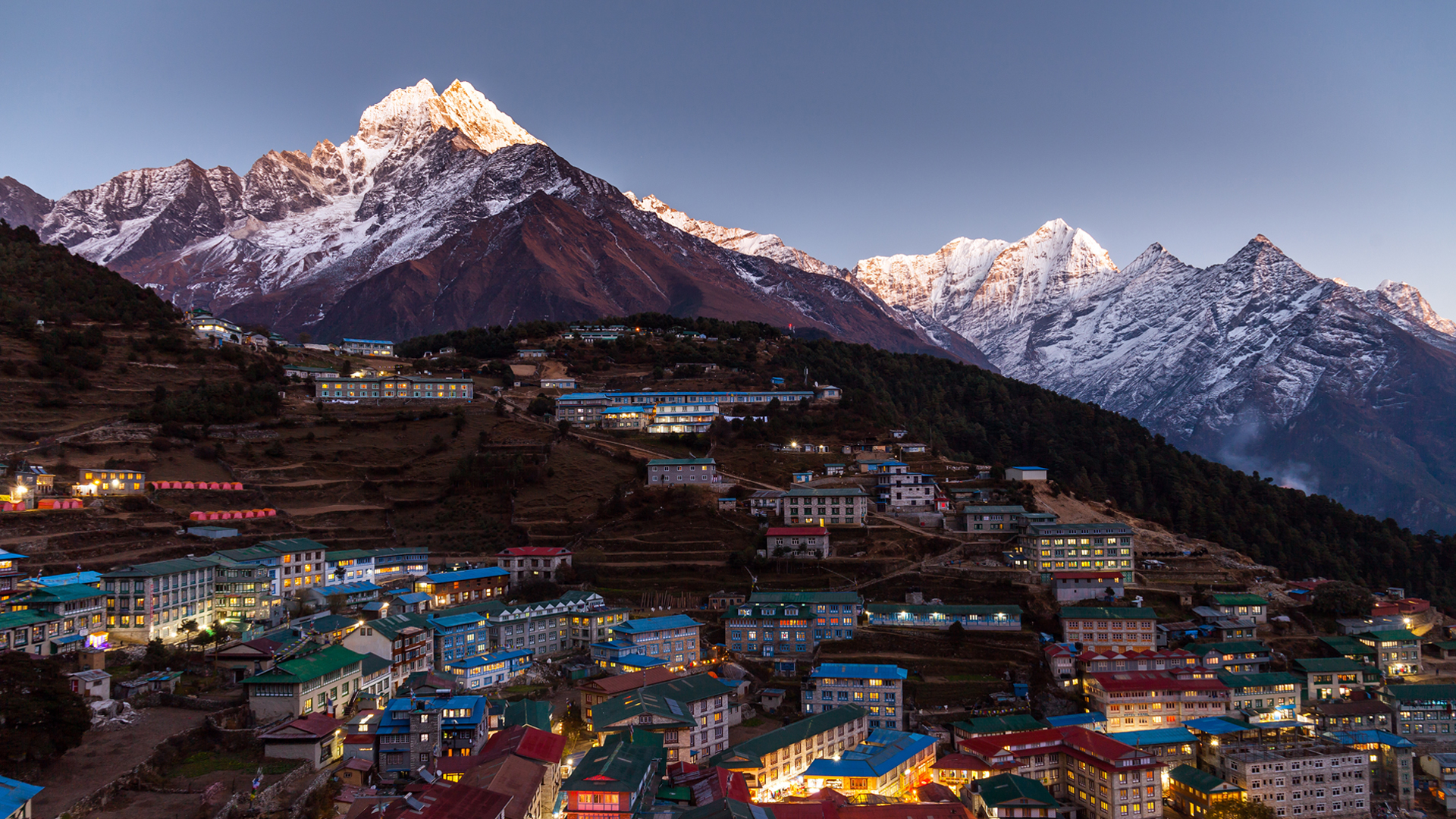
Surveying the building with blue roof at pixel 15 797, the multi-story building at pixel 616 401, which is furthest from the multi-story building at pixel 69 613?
Result: the multi-story building at pixel 616 401

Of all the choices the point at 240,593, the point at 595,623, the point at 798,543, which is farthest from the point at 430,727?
the point at 798,543

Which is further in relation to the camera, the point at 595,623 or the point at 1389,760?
the point at 595,623

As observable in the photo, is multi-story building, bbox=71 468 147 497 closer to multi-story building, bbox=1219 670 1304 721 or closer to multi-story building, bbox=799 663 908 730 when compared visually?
multi-story building, bbox=799 663 908 730

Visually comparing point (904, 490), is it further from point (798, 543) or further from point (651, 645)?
point (651, 645)

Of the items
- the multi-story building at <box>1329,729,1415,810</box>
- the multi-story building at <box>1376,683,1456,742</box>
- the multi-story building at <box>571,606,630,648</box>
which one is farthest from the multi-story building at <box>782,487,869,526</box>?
the multi-story building at <box>1376,683,1456,742</box>

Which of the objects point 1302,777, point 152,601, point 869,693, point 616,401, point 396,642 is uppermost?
point 616,401

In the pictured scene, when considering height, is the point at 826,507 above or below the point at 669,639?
above
